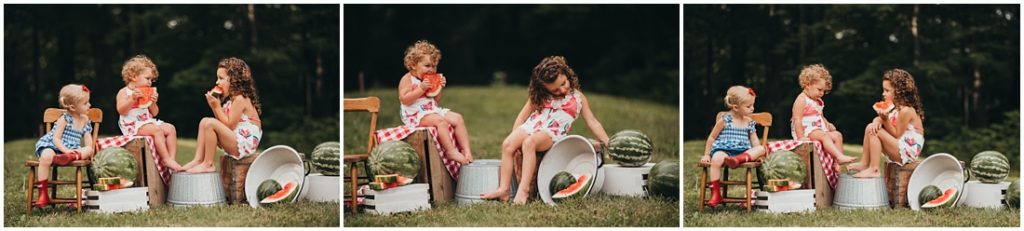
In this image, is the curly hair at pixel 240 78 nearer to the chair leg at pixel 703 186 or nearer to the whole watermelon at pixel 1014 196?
the chair leg at pixel 703 186

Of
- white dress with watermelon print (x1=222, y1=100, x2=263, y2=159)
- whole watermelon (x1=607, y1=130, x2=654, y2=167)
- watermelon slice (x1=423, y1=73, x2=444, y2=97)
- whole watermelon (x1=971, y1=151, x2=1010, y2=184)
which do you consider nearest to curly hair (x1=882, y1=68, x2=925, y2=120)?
whole watermelon (x1=971, y1=151, x2=1010, y2=184)

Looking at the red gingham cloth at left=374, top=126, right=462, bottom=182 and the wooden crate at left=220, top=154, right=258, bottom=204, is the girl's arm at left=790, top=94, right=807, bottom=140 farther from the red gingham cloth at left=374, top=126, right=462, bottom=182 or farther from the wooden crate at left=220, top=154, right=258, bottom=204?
the wooden crate at left=220, top=154, right=258, bottom=204

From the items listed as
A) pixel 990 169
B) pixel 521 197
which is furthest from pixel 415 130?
pixel 990 169

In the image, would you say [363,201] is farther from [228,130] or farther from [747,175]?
[747,175]

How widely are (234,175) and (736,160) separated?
3216 millimetres

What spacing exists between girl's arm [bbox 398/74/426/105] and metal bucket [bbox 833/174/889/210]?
2.80 m

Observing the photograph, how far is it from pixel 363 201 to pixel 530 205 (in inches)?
40.8

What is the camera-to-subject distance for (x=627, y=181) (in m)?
8.16

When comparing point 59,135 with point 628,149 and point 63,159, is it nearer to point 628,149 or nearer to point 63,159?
point 63,159

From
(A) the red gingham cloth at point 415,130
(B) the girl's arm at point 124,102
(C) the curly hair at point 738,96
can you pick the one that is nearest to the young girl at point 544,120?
(A) the red gingham cloth at point 415,130

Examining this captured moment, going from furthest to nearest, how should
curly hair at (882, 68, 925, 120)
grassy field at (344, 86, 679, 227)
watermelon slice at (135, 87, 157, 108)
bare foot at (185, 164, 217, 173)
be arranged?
curly hair at (882, 68, 925, 120) → watermelon slice at (135, 87, 157, 108) → bare foot at (185, 164, 217, 173) → grassy field at (344, 86, 679, 227)

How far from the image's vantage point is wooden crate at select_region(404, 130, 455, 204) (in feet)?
25.9

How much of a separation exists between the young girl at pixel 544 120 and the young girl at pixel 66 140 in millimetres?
2589

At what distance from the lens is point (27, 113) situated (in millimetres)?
9570
